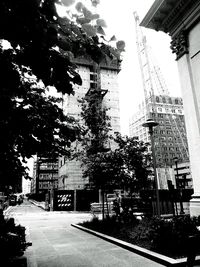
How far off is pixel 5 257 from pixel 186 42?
1226 cm

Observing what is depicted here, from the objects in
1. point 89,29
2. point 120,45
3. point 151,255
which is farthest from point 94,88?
point 89,29

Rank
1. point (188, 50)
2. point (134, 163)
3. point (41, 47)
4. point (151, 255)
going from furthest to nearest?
point (134, 163), point (188, 50), point (151, 255), point (41, 47)

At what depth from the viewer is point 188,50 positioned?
40.6ft

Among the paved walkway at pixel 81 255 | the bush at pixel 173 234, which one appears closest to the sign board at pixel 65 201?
the paved walkway at pixel 81 255

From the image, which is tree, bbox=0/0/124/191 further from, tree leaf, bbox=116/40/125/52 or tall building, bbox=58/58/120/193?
tall building, bbox=58/58/120/193

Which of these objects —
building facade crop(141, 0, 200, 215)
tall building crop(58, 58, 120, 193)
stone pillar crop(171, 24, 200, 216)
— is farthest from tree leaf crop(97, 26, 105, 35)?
tall building crop(58, 58, 120, 193)

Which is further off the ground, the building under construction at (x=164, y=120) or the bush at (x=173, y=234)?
the building under construction at (x=164, y=120)

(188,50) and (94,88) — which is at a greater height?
(94,88)

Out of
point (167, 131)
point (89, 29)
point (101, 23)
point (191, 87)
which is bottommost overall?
point (89, 29)

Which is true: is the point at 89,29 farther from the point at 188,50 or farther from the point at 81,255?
→ the point at 188,50

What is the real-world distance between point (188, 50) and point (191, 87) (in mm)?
2001

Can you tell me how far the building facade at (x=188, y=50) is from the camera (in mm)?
A: 11453

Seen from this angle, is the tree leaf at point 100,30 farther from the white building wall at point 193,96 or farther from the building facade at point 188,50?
the white building wall at point 193,96

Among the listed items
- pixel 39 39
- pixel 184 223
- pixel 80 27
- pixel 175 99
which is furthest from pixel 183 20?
pixel 175 99
